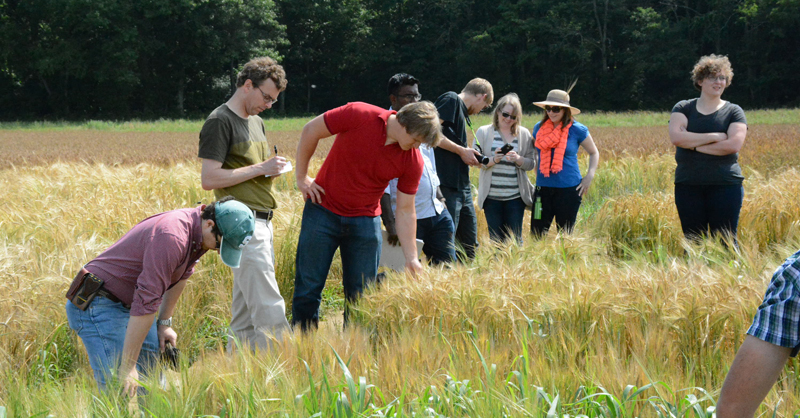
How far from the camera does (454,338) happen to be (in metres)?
3.07

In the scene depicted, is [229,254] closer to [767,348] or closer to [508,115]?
[767,348]

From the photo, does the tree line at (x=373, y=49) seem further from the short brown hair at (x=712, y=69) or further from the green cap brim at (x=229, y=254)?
the green cap brim at (x=229, y=254)

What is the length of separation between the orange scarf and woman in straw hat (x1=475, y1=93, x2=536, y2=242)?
4.0 inches

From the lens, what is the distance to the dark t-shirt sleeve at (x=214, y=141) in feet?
11.5

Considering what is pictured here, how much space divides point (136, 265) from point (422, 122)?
146 cm

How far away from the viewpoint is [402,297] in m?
3.34

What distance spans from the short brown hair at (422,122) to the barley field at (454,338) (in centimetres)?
72

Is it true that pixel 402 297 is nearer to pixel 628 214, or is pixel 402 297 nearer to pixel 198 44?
pixel 628 214

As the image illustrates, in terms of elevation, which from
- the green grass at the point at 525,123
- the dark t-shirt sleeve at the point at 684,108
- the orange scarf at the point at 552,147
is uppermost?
the dark t-shirt sleeve at the point at 684,108

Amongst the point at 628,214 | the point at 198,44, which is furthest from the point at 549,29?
the point at 628,214

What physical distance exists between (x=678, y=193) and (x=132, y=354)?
372cm

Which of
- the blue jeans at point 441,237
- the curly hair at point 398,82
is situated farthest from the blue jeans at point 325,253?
the curly hair at point 398,82

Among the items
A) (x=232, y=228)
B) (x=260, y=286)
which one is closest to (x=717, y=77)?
(x=260, y=286)

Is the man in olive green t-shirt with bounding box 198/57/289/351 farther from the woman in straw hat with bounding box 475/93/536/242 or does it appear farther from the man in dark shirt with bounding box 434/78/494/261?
the woman in straw hat with bounding box 475/93/536/242
